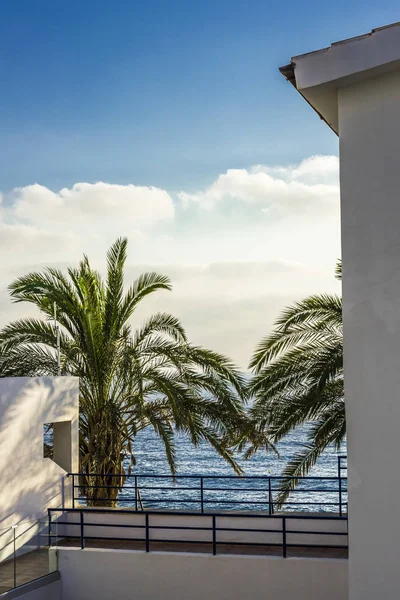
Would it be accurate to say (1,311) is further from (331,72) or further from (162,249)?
(331,72)

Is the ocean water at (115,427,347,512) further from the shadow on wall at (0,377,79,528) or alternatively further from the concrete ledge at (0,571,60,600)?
the concrete ledge at (0,571,60,600)

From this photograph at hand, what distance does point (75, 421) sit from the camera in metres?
16.1

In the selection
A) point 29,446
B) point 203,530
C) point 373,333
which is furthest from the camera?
point 29,446

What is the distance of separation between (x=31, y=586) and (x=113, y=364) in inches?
253

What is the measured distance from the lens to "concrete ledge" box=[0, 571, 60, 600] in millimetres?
11781

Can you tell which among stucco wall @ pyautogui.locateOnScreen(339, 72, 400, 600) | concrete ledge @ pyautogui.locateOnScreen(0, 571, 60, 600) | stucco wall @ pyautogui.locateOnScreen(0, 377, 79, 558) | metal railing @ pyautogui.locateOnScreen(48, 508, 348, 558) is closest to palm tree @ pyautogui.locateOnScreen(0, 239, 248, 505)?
stucco wall @ pyautogui.locateOnScreen(0, 377, 79, 558)

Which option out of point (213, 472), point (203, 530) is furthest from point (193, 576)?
point (213, 472)

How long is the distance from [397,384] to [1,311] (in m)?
44.8

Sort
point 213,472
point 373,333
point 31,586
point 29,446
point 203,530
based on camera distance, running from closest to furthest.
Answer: point 373,333, point 31,586, point 203,530, point 29,446, point 213,472

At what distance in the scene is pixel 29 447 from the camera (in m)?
14.3

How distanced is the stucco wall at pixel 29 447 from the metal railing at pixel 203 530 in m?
0.53

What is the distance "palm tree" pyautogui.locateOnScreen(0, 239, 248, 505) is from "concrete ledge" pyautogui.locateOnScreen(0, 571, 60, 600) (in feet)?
14.0

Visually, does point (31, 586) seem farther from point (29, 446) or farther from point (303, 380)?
point (303, 380)

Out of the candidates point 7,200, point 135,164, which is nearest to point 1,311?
point 7,200
